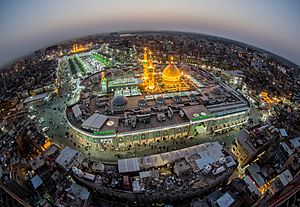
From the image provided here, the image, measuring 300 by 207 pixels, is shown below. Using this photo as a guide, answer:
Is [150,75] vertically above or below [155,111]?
above

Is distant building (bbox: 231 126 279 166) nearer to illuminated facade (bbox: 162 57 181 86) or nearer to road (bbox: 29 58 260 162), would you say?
road (bbox: 29 58 260 162)

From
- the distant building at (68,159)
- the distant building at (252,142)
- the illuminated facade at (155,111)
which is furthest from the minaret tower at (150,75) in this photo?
the distant building at (68,159)

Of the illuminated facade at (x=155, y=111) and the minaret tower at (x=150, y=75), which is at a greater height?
the minaret tower at (x=150, y=75)

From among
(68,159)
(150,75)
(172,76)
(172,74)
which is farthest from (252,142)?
(68,159)

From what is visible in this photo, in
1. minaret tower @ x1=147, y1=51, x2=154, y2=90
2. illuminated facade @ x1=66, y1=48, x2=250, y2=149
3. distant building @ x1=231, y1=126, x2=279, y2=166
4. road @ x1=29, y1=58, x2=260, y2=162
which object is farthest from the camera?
minaret tower @ x1=147, y1=51, x2=154, y2=90

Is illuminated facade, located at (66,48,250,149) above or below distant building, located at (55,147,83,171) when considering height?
above

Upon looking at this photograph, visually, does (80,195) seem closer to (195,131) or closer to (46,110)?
(195,131)

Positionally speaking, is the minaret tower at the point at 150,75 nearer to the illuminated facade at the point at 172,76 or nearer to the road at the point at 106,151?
the illuminated facade at the point at 172,76

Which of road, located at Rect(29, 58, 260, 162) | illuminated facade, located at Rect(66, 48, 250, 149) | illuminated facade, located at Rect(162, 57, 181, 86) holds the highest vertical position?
illuminated facade, located at Rect(162, 57, 181, 86)

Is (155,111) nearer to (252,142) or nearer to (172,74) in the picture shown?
(172,74)

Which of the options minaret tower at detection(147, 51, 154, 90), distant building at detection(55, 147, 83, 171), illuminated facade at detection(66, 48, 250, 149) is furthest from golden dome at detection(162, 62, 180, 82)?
distant building at detection(55, 147, 83, 171)

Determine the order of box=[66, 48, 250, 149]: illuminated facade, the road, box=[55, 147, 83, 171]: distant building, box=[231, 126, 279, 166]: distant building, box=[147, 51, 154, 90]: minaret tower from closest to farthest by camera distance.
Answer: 1. box=[55, 147, 83, 171]: distant building
2. box=[231, 126, 279, 166]: distant building
3. the road
4. box=[66, 48, 250, 149]: illuminated facade
5. box=[147, 51, 154, 90]: minaret tower

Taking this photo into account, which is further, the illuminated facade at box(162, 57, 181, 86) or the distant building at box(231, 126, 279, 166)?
the illuminated facade at box(162, 57, 181, 86)
